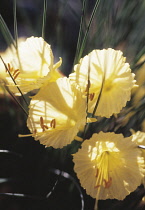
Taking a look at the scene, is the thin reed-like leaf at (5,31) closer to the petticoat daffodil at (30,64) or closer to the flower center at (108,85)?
the petticoat daffodil at (30,64)

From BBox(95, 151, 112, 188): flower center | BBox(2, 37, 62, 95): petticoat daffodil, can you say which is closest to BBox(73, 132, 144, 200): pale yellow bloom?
BBox(95, 151, 112, 188): flower center

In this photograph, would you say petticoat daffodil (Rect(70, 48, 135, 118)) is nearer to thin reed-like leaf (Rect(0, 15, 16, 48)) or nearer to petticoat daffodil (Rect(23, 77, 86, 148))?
petticoat daffodil (Rect(23, 77, 86, 148))

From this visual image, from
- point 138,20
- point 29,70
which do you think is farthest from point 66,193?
point 138,20

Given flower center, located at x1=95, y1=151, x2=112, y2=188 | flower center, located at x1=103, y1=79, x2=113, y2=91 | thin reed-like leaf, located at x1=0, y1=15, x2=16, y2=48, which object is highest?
thin reed-like leaf, located at x1=0, y1=15, x2=16, y2=48

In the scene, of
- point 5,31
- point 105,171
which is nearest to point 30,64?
point 5,31

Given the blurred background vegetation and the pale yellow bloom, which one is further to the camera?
the blurred background vegetation

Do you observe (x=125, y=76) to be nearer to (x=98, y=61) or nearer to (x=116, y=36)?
(x=98, y=61)

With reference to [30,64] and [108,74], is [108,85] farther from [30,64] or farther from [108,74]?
[30,64]

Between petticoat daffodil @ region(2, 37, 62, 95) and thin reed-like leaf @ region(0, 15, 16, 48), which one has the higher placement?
thin reed-like leaf @ region(0, 15, 16, 48)
